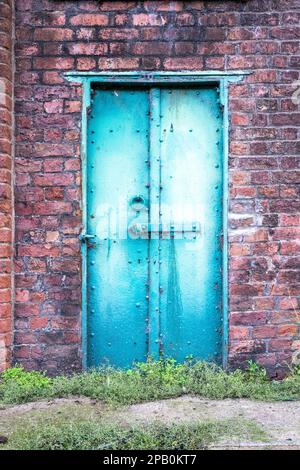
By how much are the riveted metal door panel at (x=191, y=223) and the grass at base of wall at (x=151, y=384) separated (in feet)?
0.82

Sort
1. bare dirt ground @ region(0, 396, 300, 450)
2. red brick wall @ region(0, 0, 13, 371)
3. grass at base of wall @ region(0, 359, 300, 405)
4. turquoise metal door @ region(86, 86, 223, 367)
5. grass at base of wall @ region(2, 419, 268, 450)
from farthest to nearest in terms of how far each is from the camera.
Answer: turquoise metal door @ region(86, 86, 223, 367)
red brick wall @ region(0, 0, 13, 371)
grass at base of wall @ region(0, 359, 300, 405)
bare dirt ground @ region(0, 396, 300, 450)
grass at base of wall @ region(2, 419, 268, 450)

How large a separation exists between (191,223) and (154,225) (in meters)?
0.29

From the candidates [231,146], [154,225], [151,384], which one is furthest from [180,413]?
[231,146]

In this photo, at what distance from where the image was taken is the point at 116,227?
4.39 metres

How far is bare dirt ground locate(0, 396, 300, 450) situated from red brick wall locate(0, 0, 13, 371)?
66cm

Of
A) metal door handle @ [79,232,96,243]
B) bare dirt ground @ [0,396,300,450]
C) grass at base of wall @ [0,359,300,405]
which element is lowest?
bare dirt ground @ [0,396,300,450]

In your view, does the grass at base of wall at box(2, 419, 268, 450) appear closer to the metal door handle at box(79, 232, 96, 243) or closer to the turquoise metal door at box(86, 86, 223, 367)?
the turquoise metal door at box(86, 86, 223, 367)

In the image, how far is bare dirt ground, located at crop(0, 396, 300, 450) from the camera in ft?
10.6

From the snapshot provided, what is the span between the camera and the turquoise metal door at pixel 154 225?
14.4 ft

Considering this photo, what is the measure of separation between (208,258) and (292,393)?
46.0 inches

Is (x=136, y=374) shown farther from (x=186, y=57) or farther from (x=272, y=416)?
(x=186, y=57)

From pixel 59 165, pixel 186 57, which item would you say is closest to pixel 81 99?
pixel 59 165

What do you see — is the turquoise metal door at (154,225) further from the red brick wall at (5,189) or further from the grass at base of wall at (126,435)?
the grass at base of wall at (126,435)

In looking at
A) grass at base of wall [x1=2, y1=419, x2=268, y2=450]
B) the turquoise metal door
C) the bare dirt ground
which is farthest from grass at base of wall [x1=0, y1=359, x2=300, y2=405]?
grass at base of wall [x1=2, y1=419, x2=268, y2=450]
